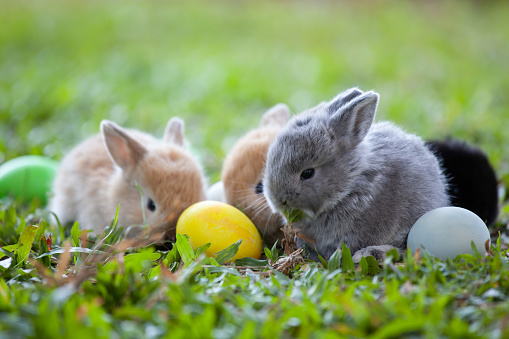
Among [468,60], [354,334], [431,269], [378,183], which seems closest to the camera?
[354,334]

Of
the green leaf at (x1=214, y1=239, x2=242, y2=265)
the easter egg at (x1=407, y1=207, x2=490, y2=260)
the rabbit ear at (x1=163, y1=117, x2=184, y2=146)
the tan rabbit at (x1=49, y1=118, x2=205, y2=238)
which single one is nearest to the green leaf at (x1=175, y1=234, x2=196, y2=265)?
the green leaf at (x1=214, y1=239, x2=242, y2=265)

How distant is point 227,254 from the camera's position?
9.23ft

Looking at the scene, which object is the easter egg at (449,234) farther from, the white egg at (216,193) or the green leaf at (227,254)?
the white egg at (216,193)

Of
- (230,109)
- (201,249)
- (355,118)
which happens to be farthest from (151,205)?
(230,109)

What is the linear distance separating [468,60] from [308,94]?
4227 mm

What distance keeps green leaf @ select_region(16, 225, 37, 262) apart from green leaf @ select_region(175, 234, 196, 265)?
0.84 m

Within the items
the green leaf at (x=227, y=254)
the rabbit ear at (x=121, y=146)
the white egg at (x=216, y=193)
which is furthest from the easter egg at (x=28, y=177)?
the green leaf at (x=227, y=254)

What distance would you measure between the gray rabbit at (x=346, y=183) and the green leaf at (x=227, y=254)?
1.10ft

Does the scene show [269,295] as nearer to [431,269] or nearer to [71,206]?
[431,269]

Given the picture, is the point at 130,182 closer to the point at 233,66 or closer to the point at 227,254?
the point at 227,254

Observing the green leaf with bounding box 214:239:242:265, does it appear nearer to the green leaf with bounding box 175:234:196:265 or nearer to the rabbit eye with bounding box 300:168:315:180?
the green leaf with bounding box 175:234:196:265

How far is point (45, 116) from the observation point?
6.11 metres

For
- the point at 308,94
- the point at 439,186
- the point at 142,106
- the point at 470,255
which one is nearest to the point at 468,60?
the point at 308,94

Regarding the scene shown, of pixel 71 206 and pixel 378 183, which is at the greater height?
pixel 378 183
